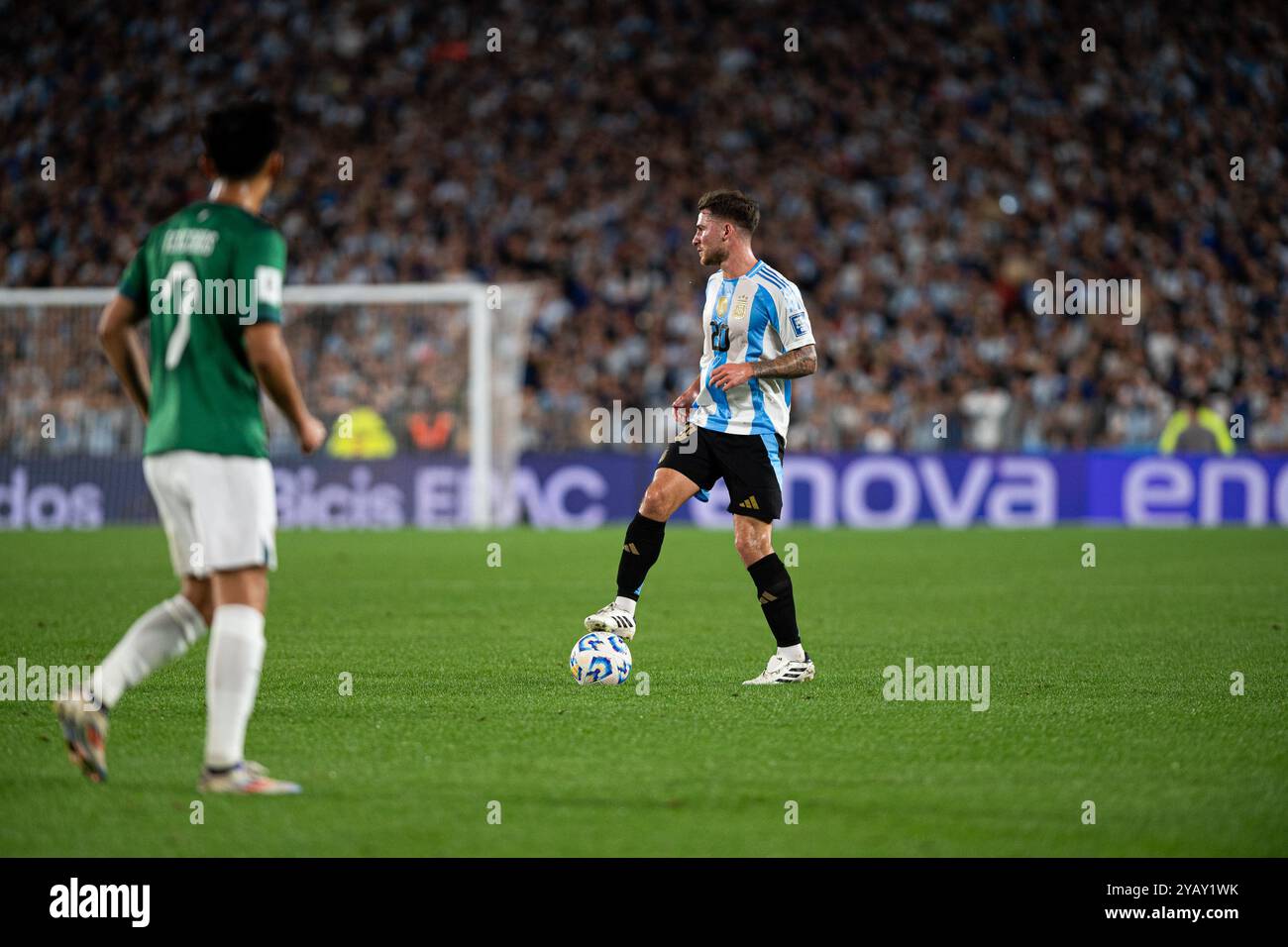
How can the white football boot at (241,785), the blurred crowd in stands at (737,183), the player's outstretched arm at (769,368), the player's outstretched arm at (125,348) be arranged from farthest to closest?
the blurred crowd in stands at (737,183), the player's outstretched arm at (769,368), the player's outstretched arm at (125,348), the white football boot at (241,785)

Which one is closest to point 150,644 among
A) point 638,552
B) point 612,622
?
point 612,622

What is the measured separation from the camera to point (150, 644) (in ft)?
18.2

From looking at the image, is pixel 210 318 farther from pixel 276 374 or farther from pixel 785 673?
pixel 785 673

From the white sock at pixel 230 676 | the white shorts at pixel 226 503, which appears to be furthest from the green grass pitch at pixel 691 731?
the white shorts at pixel 226 503

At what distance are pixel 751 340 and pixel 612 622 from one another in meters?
1.52

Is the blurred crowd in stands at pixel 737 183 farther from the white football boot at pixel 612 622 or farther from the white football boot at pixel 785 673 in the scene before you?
the white football boot at pixel 785 673

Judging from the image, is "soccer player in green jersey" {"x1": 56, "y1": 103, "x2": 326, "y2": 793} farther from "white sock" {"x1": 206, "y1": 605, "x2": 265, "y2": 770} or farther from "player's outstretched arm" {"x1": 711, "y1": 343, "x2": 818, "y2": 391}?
"player's outstretched arm" {"x1": 711, "y1": 343, "x2": 818, "y2": 391}

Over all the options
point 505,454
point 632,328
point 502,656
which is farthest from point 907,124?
point 502,656

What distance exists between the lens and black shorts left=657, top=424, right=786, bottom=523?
26.5 ft

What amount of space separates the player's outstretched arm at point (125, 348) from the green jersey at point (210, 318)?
127 millimetres

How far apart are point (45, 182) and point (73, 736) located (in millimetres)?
26522

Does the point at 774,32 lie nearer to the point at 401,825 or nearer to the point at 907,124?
the point at 907,124

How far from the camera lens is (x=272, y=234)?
5.28m

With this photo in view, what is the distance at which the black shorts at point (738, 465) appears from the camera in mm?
8078
